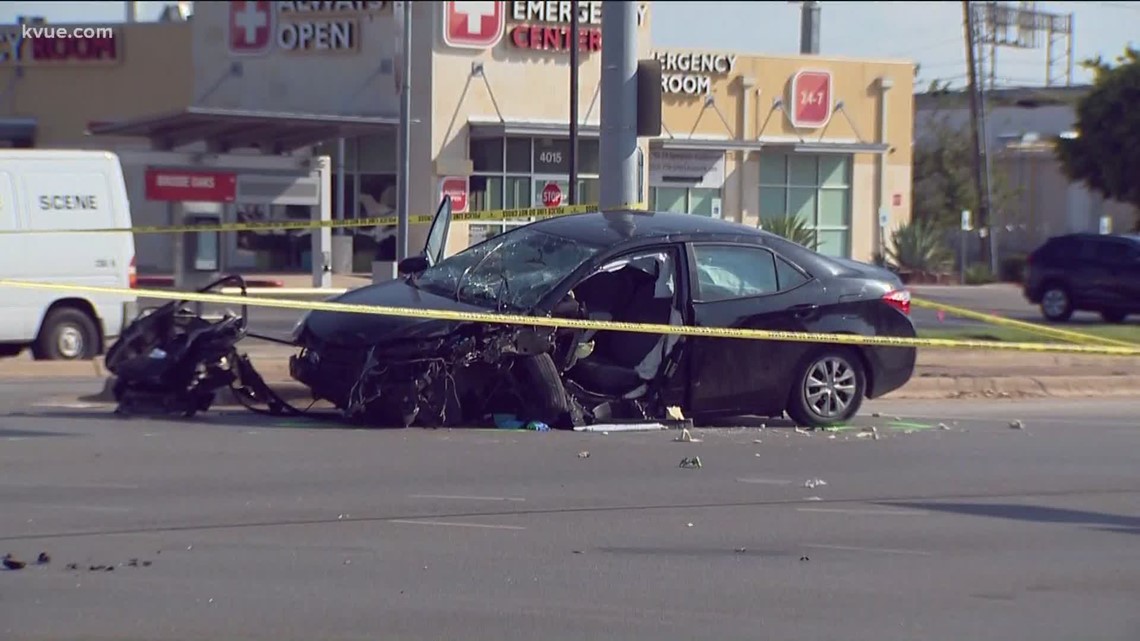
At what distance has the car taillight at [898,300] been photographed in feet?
36.0

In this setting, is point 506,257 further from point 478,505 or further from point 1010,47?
point 1010,47

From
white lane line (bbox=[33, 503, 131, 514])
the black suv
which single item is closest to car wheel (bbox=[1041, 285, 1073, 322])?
the black suv

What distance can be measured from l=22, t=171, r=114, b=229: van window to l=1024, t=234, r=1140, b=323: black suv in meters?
18.3

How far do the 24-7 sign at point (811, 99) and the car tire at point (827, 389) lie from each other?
32.3 metres

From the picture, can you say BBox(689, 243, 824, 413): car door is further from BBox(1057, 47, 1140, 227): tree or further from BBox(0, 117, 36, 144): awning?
BBox(1057, 47, 1140, 227): tree

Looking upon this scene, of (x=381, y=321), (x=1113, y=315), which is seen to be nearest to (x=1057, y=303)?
(x=1113, y=315)

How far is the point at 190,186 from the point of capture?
30.6m

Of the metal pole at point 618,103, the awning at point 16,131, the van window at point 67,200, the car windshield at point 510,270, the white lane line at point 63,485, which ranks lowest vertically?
the white lane line at point 63,485

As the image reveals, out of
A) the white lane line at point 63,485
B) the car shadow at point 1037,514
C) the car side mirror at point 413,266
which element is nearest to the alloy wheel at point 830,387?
the car shadow at point 1037,514

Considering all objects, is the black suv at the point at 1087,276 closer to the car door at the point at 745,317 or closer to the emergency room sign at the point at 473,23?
the emergency room sign at the point at 473,23

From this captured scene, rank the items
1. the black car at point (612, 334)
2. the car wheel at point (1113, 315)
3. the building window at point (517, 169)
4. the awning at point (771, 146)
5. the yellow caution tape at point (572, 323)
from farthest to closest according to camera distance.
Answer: the awning at point (771, 146) → the building window at point (517, 169) → the car wheel at point (1113, 315) → the black car at point (612, 334) → the yellow caution tape at point (572, 323)

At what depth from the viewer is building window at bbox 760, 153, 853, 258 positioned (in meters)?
42.5

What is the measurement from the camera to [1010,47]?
64.6 meters

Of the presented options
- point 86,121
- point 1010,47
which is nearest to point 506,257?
point 86,121
